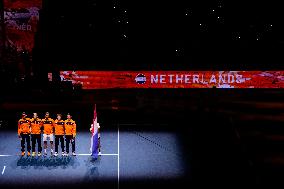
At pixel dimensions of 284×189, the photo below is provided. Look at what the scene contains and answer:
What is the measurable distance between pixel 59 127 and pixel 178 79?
32.7ft

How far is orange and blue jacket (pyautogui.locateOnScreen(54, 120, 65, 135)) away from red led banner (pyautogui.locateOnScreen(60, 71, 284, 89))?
856 cm

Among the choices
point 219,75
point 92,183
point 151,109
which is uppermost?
point 219,75

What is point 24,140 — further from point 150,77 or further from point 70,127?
point 150,77

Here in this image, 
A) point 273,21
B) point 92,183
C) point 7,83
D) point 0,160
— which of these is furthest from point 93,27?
point 92,183

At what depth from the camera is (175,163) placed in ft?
50.4

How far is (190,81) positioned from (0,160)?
38.4 ft

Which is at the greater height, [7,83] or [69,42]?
[69,42]

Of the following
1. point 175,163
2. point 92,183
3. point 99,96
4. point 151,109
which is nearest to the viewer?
point 92,183

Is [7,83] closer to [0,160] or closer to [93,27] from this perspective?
[93,27]

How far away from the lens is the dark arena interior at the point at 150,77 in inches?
674

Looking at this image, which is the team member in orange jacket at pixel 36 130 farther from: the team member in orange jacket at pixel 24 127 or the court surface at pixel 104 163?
the court surface at pixel 104 163

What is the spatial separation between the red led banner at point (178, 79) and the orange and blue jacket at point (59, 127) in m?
8.56

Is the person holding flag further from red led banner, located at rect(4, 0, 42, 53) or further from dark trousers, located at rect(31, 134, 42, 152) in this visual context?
red led banner, located at rect(4, 0, 42, 53)

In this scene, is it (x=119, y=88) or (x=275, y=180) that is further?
(x=119, y=88)
